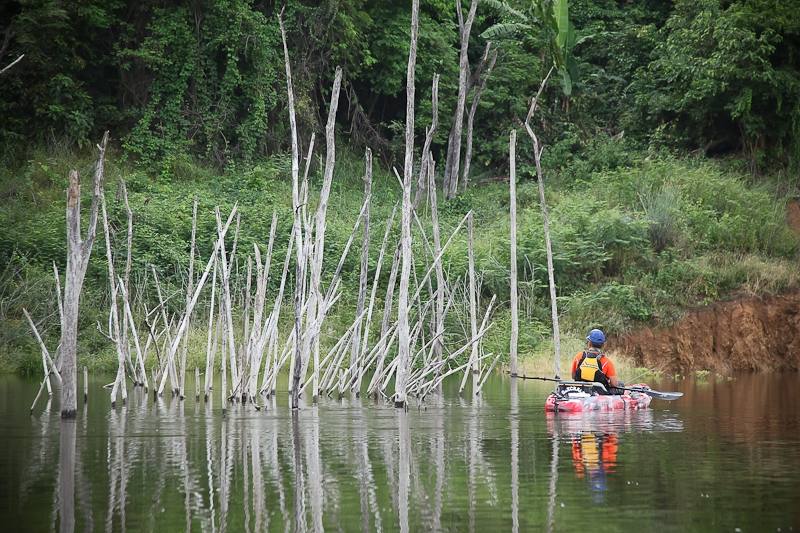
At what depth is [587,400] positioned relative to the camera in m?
18.1

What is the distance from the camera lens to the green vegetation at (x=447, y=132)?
97.1ft

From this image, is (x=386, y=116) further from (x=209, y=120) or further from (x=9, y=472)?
(x=9, y=472)

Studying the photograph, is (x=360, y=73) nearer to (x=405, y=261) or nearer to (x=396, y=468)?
(x=405, y=261)

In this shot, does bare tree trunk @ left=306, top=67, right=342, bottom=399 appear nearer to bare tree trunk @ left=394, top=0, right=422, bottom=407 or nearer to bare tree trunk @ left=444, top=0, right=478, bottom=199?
bare tree trunk @ left=394, top=0, right=422, bottom=407

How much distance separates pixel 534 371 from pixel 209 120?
14.7 meters

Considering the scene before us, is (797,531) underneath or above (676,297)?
underneath

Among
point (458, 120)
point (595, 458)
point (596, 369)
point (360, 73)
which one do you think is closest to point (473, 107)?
point (458, 120)

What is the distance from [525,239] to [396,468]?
17.9m

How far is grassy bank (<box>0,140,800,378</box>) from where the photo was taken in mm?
27406

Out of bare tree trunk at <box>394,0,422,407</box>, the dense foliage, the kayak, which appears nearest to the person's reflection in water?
the kayak

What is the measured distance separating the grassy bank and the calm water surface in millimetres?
8171

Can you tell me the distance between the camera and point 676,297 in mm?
29703

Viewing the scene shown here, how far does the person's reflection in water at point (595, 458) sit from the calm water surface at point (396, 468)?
0.02 metres

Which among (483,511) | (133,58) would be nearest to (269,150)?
(133,58)
